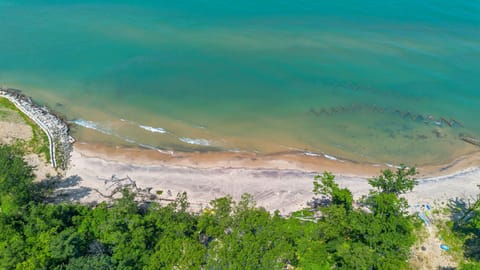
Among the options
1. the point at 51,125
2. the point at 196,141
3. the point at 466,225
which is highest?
the point at 51,125

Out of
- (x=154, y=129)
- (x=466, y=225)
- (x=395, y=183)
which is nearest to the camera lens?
(x=395, y=183)

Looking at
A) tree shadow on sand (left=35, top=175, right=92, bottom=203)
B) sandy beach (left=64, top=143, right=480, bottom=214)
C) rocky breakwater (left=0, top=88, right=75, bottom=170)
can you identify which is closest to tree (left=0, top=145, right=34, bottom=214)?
tree shadow on sand (left=35, top=175, right=92, bottom=203)

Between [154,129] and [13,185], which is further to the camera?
[154,129]

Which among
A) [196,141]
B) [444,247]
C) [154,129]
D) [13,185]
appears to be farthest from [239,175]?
[13,185]

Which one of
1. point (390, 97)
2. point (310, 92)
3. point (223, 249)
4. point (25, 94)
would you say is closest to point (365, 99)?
point (390, 97)

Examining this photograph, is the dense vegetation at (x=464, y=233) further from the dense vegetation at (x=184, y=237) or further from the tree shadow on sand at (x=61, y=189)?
the tree shadow on sand at (x=61, y=189)

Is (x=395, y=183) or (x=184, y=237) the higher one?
(x=395, y=183)

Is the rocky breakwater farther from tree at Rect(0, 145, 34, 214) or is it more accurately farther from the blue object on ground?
the blue object on ground

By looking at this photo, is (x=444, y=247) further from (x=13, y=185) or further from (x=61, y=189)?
(x=13, y=185)
